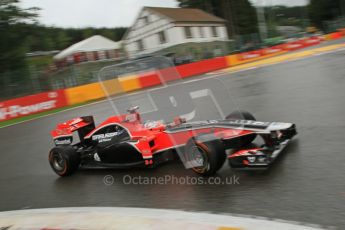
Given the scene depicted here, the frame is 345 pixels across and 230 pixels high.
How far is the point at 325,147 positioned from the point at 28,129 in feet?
36.7

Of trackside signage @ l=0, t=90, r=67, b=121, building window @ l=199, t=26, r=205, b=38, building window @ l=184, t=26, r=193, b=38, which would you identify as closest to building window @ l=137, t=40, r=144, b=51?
building window @ l=184, t=26, r=193, b=38

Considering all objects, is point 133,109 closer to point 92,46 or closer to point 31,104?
point 31,104

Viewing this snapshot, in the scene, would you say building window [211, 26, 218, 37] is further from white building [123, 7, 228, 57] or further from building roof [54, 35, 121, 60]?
building roof [54, 35, 121, 60]

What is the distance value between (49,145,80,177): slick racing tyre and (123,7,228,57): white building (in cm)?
4081

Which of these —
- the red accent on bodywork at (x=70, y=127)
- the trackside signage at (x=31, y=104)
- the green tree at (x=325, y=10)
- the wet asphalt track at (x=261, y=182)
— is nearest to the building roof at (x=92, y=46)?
the green tree at (x=325, y=10)

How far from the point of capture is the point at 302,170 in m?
5.16

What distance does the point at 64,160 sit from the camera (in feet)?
23.1

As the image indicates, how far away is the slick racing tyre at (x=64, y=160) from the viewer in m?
7.00

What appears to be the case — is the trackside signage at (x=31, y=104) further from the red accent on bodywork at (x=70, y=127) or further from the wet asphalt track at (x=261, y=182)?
the red accent on bodywork at (x=70, y=127)

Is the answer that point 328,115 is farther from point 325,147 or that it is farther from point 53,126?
point 53,126

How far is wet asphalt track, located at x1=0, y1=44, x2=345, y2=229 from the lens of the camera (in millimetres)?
4344

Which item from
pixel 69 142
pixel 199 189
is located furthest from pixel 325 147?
pixel 69 142

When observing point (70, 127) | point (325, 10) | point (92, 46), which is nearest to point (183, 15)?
point (92, 46)

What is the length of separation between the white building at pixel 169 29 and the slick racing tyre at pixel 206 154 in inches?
1678
